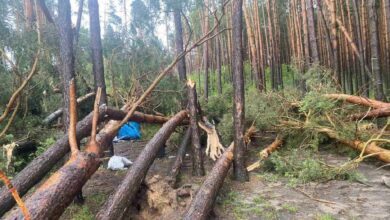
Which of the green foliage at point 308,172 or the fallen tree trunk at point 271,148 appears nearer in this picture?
the green foliage at point 308,172

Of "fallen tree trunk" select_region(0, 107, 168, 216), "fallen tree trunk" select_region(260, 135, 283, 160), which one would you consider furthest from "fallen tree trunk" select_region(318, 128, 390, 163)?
"fallen tree trunk" select_region(0, 107, 168, 216)

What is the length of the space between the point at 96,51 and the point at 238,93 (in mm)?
3092

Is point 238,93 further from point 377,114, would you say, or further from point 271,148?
point 377,114

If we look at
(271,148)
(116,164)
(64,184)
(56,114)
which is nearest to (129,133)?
(56,114)

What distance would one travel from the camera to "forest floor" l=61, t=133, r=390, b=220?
12.9ft

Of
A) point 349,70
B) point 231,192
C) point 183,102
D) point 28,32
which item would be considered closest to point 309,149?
point 231,192

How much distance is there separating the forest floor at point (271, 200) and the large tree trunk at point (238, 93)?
0.83ft

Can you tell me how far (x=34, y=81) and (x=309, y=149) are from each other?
19.0 feet

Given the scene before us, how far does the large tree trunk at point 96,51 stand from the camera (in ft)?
21.4

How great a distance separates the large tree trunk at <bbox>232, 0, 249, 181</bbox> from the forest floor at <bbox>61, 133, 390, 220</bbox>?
10.0 inches

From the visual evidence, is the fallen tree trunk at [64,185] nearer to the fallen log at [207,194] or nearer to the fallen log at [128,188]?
the fallen log at [128,188]

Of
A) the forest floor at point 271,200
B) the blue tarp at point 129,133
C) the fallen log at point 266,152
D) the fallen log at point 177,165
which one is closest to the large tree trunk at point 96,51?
the fallen log at point 177,165

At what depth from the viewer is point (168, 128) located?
6.06m

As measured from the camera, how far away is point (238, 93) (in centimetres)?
506
